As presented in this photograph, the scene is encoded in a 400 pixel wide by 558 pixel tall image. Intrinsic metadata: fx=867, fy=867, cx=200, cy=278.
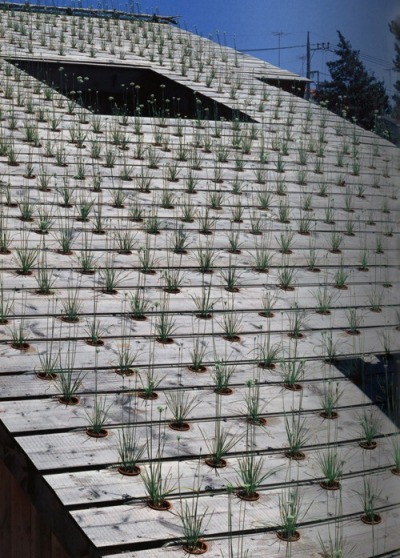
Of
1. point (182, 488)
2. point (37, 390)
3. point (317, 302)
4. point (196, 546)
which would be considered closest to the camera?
point (196, 546)

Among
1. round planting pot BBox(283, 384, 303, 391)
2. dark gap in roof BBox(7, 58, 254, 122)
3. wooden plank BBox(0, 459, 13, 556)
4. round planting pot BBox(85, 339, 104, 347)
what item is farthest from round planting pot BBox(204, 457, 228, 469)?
dark gap in roof BBox(7, 58, 254, 122)

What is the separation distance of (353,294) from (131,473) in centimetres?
239

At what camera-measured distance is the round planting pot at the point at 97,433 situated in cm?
319

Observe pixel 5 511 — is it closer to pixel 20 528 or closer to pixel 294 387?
pixel 20 528

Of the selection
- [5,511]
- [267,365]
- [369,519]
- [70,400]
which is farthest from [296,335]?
[369,519]

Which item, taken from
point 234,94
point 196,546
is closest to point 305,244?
point 196,546

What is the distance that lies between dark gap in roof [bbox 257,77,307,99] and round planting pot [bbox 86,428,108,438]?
31.9ft

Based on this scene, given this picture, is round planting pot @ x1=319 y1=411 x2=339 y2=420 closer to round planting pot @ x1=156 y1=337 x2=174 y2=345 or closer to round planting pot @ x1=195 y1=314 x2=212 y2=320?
round planting pot @ x1=156 y1=337 x2=174 y2=345

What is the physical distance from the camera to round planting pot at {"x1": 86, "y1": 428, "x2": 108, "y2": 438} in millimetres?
3188

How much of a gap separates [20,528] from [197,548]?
135cm

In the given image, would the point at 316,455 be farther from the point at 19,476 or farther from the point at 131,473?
the point at 19,476

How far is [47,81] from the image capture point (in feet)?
36.9

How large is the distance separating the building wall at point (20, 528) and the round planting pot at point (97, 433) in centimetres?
35

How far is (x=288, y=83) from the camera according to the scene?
520 inches
